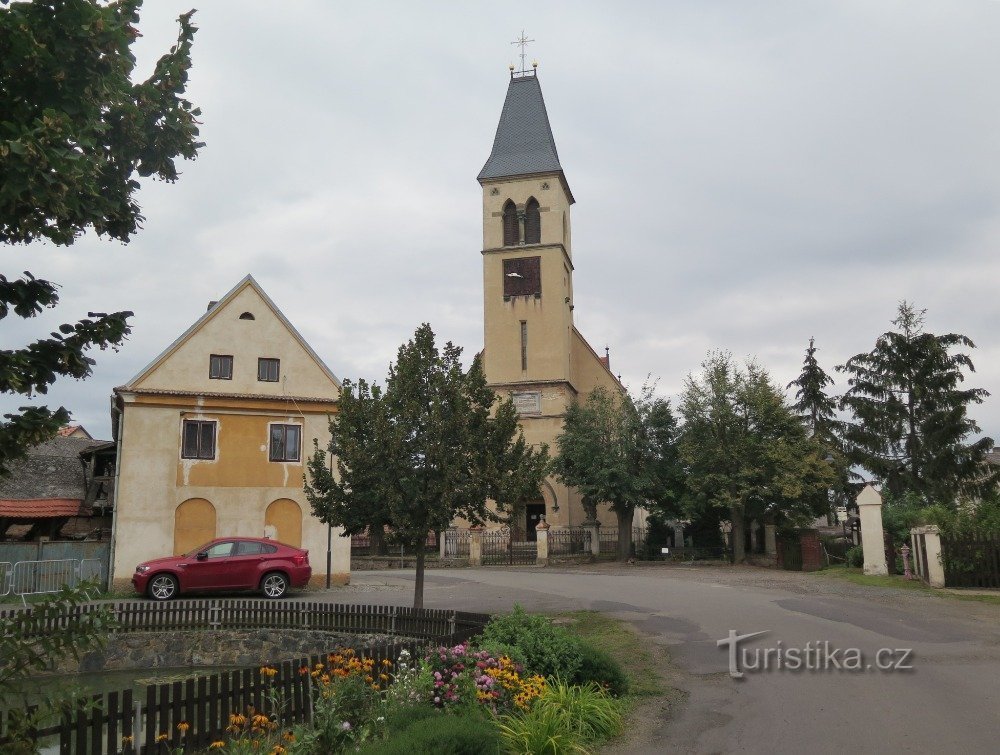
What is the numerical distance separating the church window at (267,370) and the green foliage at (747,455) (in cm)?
1679

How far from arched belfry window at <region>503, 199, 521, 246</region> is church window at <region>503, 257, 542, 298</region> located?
1.36m

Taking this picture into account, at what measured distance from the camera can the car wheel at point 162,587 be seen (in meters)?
20.5

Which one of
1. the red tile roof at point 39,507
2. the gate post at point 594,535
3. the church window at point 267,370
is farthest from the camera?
the gate post at point 594,535

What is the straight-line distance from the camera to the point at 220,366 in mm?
25203

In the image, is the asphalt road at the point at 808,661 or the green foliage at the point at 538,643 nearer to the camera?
the asphalt road at the point at 808,661

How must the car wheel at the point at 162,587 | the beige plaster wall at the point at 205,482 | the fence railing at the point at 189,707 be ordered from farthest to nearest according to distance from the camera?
the beige plaster wall at the point at 205,482, the car wheel at the point at 162,587, the fence railing at the point at 189,707

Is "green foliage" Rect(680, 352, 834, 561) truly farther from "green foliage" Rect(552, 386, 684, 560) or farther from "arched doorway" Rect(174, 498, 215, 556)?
"arched doorway" Rect(174, 498, 215, 556)

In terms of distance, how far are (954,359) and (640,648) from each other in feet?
92.2

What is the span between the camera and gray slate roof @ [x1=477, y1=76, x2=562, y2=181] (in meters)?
46.1

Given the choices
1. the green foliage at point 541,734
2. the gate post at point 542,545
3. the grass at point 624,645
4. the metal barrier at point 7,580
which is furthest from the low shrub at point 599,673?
the gate post at point 542,545

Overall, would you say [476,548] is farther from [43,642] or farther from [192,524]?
[43,642]

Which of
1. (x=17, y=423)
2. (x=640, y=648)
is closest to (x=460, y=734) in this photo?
(x=17, y=423)

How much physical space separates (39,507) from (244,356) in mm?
9593

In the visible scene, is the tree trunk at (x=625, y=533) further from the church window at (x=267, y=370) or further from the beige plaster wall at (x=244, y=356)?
the church window at (x=267, y=370)
